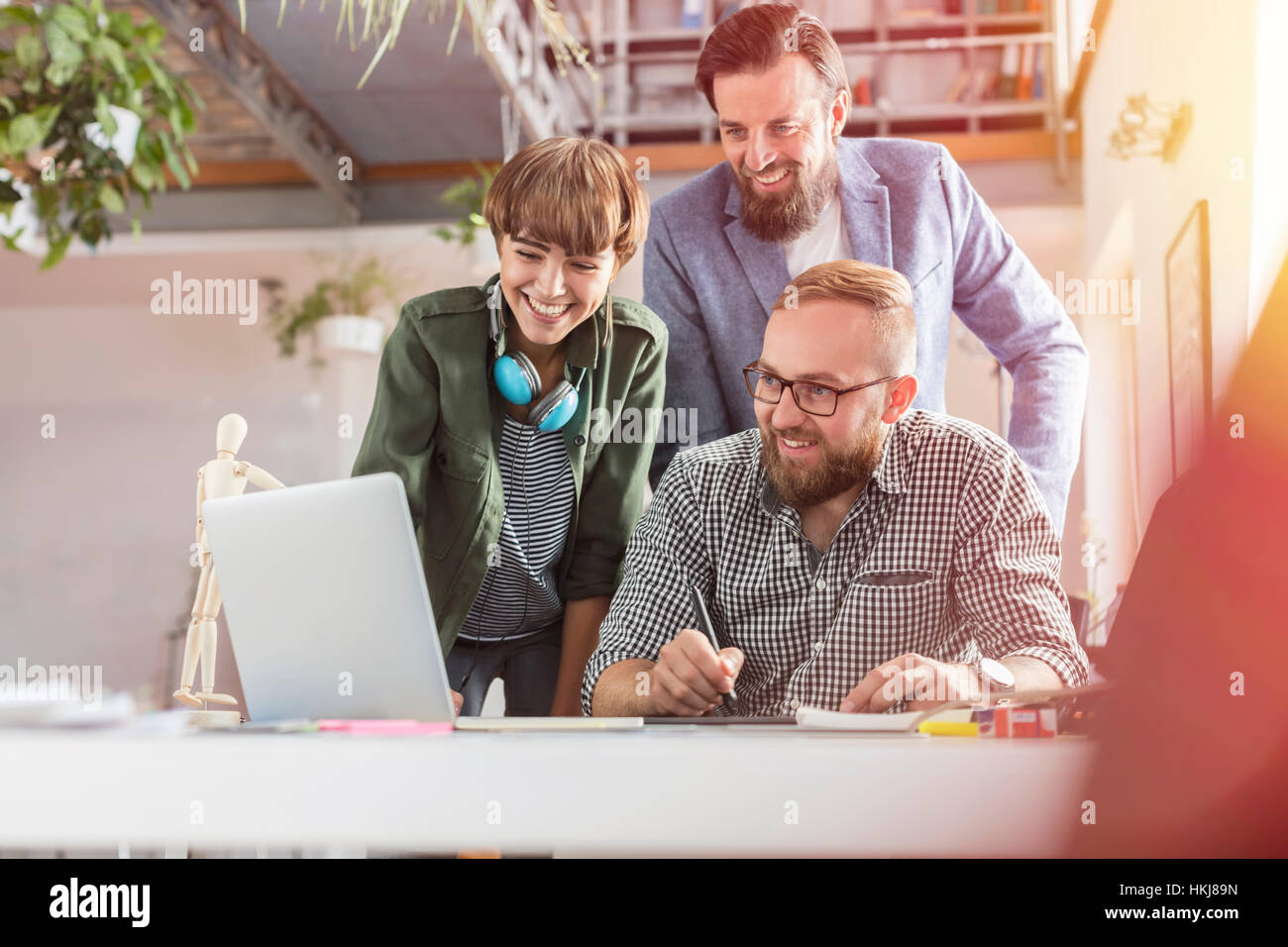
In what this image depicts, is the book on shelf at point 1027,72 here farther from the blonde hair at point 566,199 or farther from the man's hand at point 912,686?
the man's hand at point 912,686

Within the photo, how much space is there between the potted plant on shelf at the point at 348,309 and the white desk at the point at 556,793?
5482 mm

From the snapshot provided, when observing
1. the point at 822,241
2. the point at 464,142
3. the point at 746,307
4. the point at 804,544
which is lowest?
the point at 804,544

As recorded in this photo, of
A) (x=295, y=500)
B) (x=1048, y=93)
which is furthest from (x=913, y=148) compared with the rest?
(x=1048, y=93)

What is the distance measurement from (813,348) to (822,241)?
1.87ft

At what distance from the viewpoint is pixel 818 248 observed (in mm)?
2090

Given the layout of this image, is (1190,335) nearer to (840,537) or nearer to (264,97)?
(840,537)

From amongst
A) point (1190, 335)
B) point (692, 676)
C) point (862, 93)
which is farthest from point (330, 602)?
point (862, 93)

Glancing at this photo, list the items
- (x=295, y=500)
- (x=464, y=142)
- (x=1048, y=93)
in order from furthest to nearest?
(x=464, y=142) → (x=1048, y=93) → (x=295, y=500)

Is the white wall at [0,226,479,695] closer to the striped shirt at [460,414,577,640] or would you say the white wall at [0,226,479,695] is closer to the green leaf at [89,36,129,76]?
the green leaf at [89,36,129,76]

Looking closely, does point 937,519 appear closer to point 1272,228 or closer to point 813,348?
point 813,348

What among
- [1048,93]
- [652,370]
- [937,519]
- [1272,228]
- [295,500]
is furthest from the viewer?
[1048,93]

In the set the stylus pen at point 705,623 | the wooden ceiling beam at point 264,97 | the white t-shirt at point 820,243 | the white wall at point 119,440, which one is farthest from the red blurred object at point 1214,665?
the white wall at point 119,440

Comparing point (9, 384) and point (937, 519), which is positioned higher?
point (9, 384)

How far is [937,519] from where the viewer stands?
157cm
